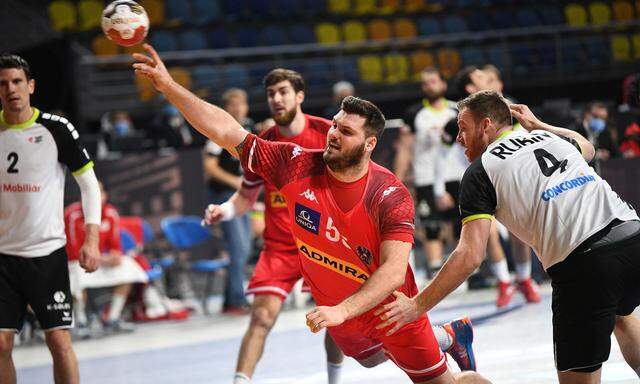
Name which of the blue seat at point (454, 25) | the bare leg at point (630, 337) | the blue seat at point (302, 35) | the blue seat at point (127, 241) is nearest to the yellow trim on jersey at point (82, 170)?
the bare leg at point (630, 337)

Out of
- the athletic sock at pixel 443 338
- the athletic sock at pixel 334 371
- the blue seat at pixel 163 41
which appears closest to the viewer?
the athletic sock at pixel 443 338

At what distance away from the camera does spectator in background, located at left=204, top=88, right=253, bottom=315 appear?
423 inches

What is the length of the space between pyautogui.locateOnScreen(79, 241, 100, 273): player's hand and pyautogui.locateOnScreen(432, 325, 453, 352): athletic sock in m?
2.03

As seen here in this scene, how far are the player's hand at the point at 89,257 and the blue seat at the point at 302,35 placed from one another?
14580 millimetres

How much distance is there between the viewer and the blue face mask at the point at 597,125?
11469 mm

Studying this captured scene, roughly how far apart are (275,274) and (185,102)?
7.00ft

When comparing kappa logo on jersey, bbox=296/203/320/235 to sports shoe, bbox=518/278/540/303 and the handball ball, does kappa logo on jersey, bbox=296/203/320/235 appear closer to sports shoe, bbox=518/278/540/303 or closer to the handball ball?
the handball ball

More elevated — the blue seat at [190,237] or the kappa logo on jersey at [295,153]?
the kappa logo on jersey at [295,153]

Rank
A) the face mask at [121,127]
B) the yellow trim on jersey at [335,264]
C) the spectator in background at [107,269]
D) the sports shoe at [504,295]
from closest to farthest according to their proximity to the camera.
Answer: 1. the yellow trim on jersey at [335,264]
2. the sports shoe at [504,295]
3. the spectator in background at [107,269]
4. the face mask at [121,127]

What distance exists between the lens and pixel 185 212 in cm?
1198

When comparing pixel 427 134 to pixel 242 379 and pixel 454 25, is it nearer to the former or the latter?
pixel 242 379

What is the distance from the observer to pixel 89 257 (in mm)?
5762

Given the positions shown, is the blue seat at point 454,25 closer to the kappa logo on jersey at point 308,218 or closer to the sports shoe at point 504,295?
the sports shoe at point 504,295

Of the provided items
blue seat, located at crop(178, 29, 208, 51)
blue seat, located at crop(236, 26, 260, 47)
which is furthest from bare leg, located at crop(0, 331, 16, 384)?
blue seat, located at crop(236, 26, 260, 47)
